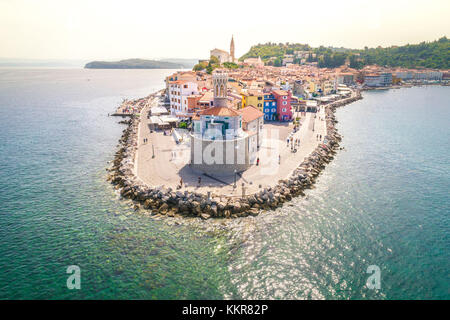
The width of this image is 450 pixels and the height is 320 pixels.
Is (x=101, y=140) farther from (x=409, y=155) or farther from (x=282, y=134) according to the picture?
(x=409, y=155)

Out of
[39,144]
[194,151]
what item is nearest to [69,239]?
[194,151]

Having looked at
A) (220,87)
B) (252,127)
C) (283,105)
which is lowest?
(252,127)

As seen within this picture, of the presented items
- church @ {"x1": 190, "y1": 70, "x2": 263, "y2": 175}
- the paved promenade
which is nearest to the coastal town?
the paved promenade

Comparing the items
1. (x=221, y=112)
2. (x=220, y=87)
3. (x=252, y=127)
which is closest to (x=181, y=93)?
(x=252, y=127)

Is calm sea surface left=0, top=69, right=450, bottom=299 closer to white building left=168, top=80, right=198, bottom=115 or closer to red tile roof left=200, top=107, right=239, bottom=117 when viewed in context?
red tile roof left=200, top=107, right=239, bottom=117

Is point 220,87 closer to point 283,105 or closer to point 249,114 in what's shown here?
point 249,114

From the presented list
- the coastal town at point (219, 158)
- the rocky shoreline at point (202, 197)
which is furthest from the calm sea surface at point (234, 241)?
the coastal town at point (219, 158)
